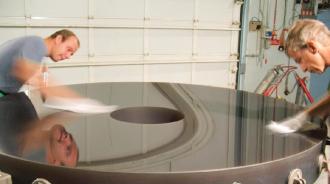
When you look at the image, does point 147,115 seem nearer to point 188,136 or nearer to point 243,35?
point 188,136

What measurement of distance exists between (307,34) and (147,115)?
0.77m

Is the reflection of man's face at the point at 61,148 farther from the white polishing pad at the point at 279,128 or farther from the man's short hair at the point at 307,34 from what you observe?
the man's short hair at the point at 307,34

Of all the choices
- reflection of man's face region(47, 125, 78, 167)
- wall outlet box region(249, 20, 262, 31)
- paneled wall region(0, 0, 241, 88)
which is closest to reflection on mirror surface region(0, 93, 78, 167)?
reflection of man's face region(47, 125, 78, 167)

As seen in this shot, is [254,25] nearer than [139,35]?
No

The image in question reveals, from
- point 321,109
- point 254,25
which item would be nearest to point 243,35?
point 254,25

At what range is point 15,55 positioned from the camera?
2143 mm

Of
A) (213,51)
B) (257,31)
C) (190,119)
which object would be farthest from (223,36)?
(190,119)

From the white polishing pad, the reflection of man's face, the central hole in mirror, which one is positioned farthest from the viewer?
the central hole in mirror

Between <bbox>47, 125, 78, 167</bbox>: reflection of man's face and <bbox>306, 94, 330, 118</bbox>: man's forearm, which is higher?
<bbox>306, 94, 330, 118</bbox>: man's forearm

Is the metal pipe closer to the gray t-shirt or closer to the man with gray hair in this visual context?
the gray t-shirt

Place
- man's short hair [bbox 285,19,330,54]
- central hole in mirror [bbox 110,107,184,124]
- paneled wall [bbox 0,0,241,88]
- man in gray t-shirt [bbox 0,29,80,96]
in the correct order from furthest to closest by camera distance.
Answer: paneled wall [bbox 0,0,241,88] → man in gray t-shirt [bbox 0,29,80,96] → central hole in mirror [bbox 110,107,184,124] → man's short hair [bbox 285,19,330,54]

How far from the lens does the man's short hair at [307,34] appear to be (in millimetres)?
1445

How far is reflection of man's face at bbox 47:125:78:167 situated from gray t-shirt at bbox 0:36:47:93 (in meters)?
0.98

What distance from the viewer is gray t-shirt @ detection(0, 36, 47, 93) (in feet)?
7.00
